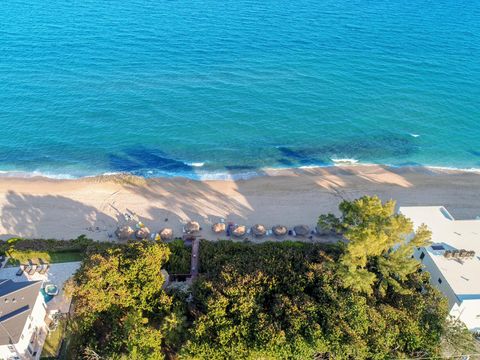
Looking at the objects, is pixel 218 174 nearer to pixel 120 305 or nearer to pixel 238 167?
pixel 238 167

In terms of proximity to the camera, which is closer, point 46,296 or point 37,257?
point 46,296

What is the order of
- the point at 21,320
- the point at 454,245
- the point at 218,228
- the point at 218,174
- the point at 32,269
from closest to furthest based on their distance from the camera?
the point at 21,320 → the point at 454,245 → the point at 32,269 → the point at 218,228 → the point at 218,174

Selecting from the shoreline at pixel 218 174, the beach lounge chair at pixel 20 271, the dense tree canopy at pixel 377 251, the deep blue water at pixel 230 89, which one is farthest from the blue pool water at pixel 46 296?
the dense tree canopy at pixel 377 251

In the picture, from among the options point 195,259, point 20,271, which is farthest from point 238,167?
point 20,271

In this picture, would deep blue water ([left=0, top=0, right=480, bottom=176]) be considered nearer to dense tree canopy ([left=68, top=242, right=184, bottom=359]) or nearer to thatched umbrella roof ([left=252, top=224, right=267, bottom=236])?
thatched umbrella roof ([left=252, top=224, right=267, bottom=236])

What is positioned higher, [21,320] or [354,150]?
[354,150]

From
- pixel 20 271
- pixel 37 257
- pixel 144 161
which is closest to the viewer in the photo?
pixel 20 271
